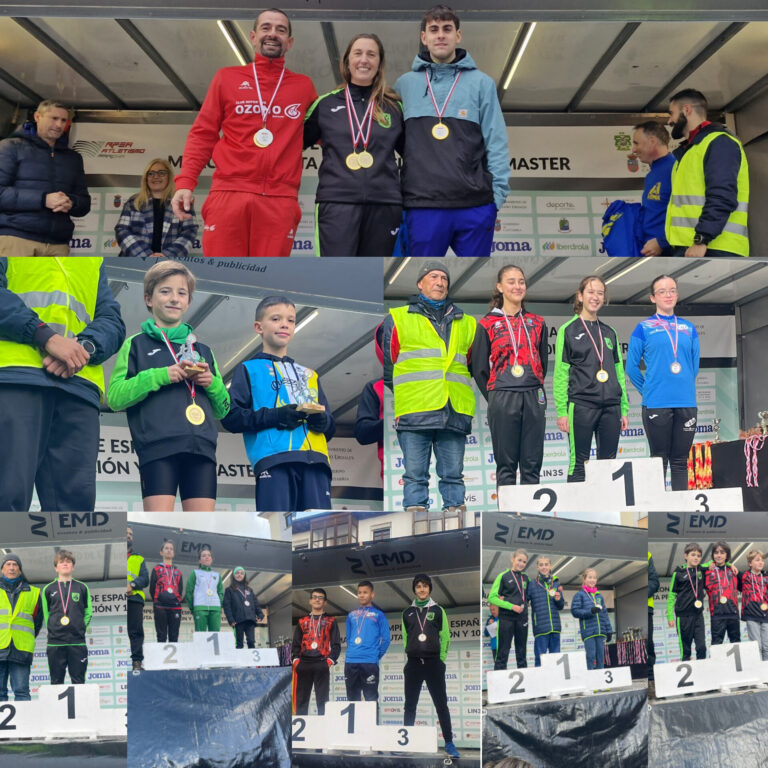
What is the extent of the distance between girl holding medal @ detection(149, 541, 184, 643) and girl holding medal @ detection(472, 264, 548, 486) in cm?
166

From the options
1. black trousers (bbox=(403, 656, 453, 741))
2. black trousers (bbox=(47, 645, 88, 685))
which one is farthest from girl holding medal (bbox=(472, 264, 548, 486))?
black trousers (bbox=(47, 645, 88, 685))

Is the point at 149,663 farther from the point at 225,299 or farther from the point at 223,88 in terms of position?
the point at 223,88

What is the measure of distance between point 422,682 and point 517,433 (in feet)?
Result: 4.29

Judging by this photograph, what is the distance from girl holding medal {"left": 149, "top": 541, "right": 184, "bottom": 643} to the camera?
16.0ft

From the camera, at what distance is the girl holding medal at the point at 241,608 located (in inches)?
194

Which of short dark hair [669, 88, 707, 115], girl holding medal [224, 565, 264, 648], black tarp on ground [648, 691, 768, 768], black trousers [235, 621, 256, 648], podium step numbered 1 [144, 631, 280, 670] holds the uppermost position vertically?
short dark hair [669, 88, 707, 115]

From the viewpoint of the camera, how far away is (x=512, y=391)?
5195 millimetres

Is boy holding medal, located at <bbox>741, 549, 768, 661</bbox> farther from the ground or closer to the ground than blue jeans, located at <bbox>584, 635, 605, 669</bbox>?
farther from the ground

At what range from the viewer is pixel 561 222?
804cm

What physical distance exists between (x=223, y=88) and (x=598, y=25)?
2.69 metres

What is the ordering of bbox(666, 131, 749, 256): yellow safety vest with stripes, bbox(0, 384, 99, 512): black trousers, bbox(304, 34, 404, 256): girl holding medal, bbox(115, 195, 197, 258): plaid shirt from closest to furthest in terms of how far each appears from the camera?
bbox(0, 384, 99, 512): black trousers → bbox(304, 34, 404, 256): girl holding medal → bbox(666, 131, 749, 256): yellow safety vest with stripes → bbox(115, 195, 197, 258): plaid shirt

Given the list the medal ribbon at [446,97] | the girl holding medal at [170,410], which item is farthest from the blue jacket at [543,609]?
the medal ribbon at [446,97]

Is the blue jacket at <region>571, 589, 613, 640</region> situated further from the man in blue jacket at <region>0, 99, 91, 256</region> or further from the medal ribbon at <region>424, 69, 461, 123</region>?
the man in blue jacket at <region>0, 99, 91, 256</region>

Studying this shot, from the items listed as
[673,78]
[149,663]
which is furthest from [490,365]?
[673,78]
